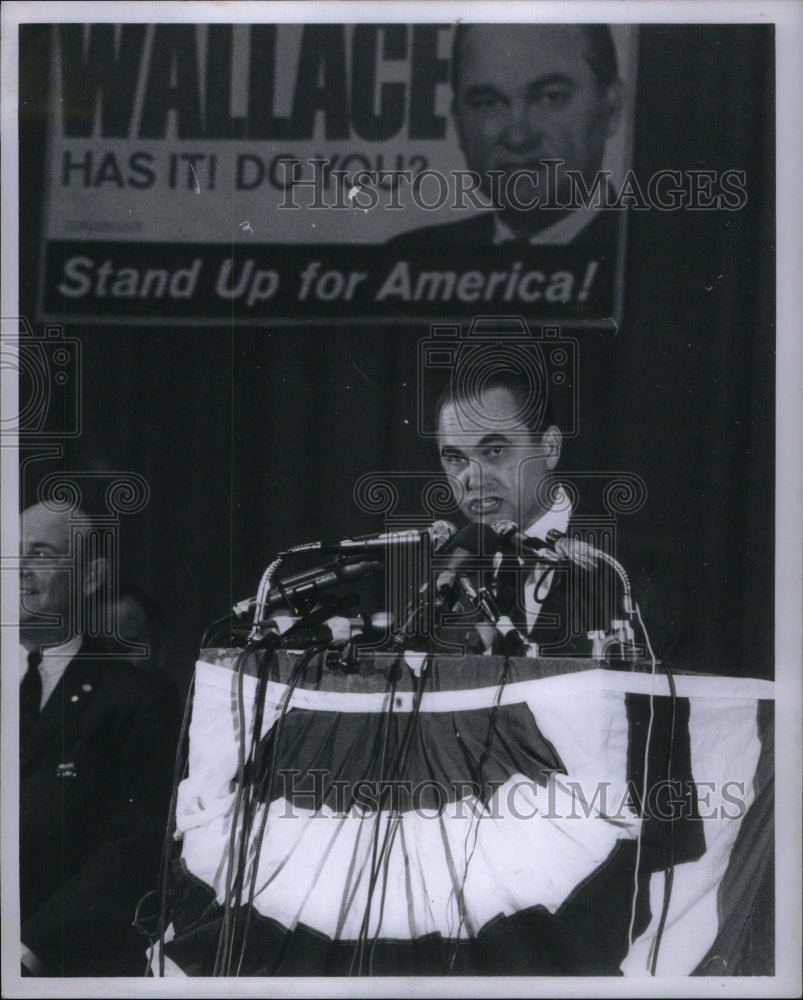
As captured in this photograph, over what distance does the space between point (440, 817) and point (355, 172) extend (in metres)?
1.48

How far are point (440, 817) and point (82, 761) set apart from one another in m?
0.84

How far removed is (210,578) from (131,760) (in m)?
0.46

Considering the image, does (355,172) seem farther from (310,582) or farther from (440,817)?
(440,817)

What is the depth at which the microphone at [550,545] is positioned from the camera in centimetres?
216

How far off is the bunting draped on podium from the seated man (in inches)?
3.6

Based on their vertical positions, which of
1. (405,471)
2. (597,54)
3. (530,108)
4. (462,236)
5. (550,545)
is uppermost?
(597,54)

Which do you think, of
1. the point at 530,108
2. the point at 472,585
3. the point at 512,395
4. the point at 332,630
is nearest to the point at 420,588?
the point at 472,585

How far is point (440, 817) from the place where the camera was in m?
2.13

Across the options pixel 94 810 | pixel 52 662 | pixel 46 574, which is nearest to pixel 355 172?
pixel 46 574

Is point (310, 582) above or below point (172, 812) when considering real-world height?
above

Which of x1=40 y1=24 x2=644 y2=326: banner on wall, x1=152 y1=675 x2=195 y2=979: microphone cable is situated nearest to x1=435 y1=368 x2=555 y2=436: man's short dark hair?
x1=40 y1=24 x2=644 y2=326: banner on wall

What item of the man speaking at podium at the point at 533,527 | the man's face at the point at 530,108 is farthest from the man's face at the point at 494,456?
the man's face at the point at 530,108

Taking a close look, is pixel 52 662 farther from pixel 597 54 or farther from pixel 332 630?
pixel 597 54

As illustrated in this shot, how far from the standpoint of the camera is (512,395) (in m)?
2.16
